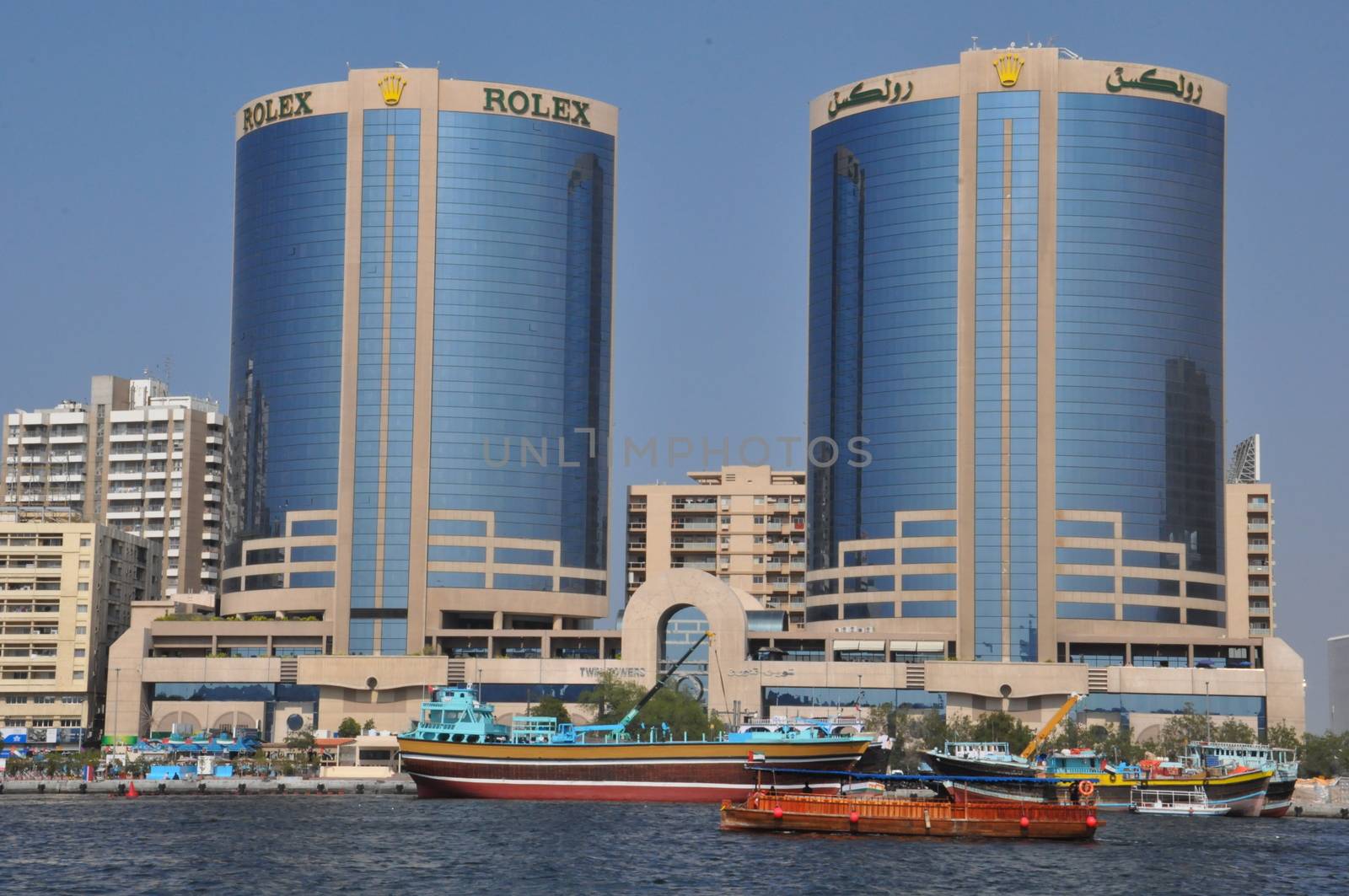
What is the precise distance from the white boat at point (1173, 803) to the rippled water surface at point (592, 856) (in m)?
3.79

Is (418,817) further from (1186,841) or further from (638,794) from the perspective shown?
(1186,841)

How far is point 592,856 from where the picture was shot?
132250 millimetres

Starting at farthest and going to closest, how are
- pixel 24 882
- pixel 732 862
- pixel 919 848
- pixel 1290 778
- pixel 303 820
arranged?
pixel 1290 778 < pixel 303 820 < pixel 919 848 < pixel 732 862 < pixel 24 882

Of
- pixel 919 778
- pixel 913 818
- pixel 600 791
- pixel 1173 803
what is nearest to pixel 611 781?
pixel 600 791

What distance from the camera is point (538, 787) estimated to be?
7160 inches

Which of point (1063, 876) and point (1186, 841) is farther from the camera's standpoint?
point (1186, 841)

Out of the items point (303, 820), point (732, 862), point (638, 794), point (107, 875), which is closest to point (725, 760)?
point (638, 794)

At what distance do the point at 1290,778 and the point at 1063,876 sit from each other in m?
58.8

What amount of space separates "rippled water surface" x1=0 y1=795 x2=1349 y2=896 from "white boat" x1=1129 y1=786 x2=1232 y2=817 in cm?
379

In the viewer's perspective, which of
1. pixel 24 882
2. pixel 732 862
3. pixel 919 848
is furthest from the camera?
pixel 919 848

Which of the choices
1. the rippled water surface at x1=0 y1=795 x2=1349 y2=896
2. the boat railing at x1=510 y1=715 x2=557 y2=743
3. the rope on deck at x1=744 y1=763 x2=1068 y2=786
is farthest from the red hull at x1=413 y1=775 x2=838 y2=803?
the rope on deck at x1=744 y1=763 x2=1068 y2=786

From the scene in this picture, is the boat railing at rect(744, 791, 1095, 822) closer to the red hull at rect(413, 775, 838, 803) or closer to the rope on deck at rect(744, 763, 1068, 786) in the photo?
the rope on deck at rect(744, 763, 1068, 786)

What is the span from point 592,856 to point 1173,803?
61.4m

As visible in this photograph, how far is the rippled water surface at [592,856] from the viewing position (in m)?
118
